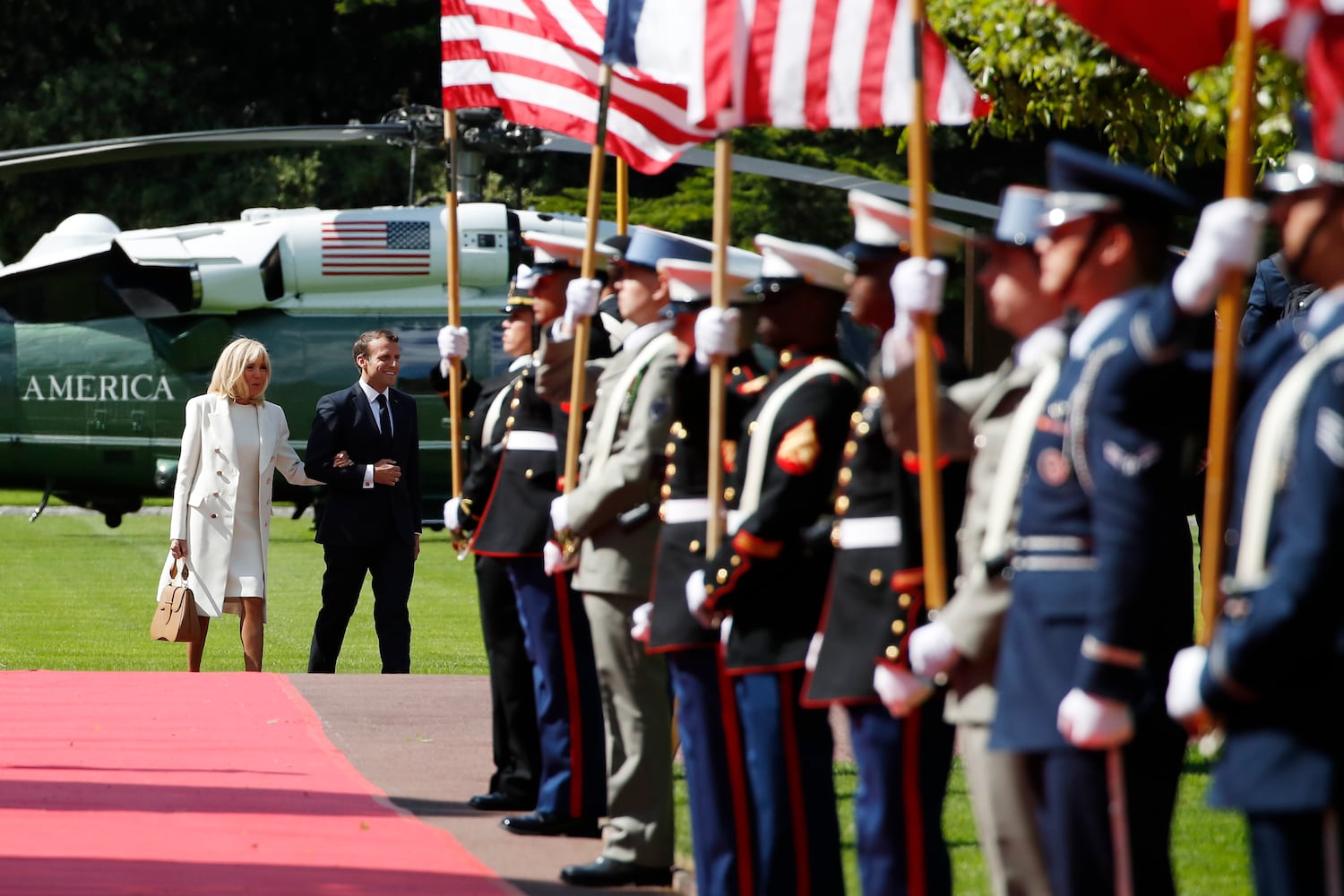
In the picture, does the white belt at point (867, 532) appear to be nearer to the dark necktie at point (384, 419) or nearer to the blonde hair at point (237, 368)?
the blonde hair at point (237, 368)

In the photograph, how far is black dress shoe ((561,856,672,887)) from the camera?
19.2 feet

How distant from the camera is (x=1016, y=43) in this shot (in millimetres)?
8352

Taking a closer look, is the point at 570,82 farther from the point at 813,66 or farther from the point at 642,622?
the point at 642,622

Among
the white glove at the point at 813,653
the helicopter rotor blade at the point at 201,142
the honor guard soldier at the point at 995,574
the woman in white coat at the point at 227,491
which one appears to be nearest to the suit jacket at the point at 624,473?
the white glove at the point at 813,653

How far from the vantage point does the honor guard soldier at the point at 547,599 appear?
21.6 feet

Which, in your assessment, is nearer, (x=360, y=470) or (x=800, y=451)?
(x=800, y=451)

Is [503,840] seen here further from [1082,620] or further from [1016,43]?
[1016,43]

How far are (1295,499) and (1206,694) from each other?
323mm

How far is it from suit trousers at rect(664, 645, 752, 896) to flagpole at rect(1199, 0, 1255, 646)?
5.67 feet

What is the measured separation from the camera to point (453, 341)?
7.48 m

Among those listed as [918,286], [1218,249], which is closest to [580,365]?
[918,286]

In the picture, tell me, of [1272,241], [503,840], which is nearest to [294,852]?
[503,840]

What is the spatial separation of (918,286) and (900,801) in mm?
1079

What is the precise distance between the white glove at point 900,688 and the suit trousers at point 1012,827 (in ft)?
0.93
